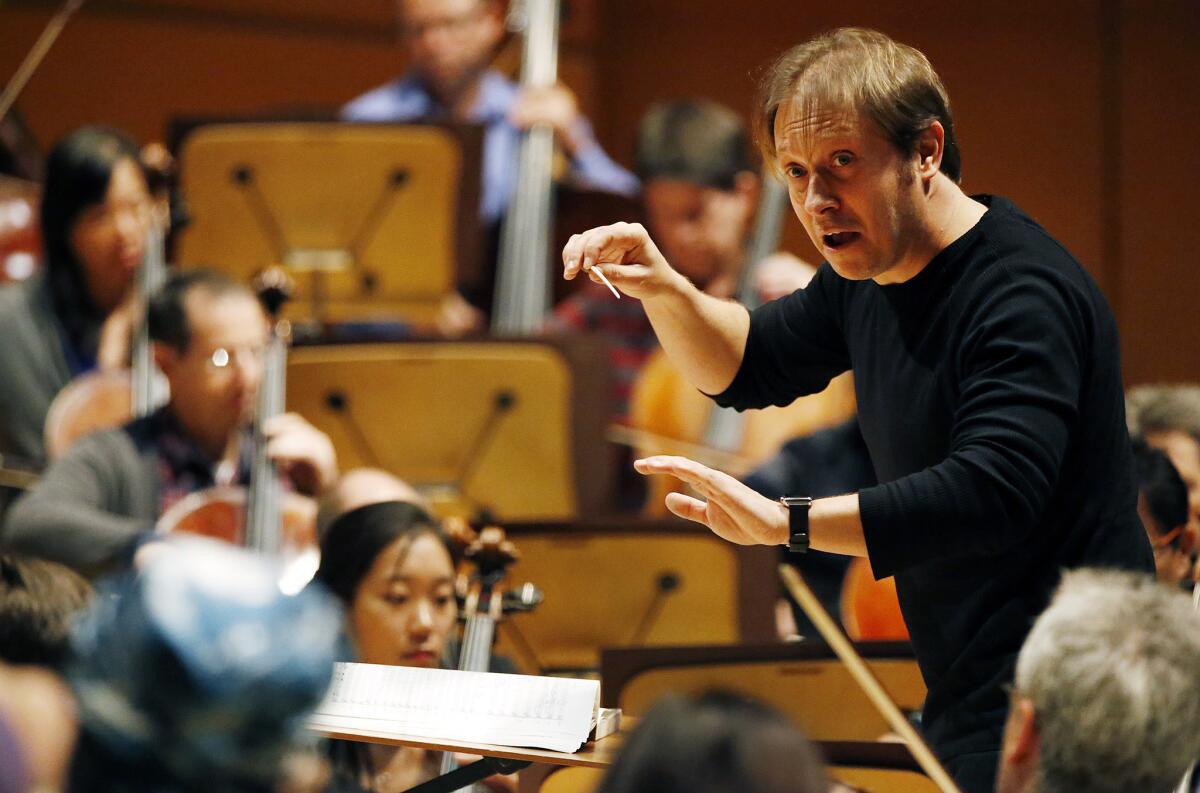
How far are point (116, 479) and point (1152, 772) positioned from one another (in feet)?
6.89

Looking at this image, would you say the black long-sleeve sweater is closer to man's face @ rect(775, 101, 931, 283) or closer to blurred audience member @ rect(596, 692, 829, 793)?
man's face @ rect(775, 101, 931, 283)

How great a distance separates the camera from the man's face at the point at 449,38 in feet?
12.7

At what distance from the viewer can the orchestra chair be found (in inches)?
95.2

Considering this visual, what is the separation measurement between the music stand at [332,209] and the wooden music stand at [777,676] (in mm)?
1664

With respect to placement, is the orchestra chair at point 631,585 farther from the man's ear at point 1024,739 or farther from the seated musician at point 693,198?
the man's ear at point 1024,739

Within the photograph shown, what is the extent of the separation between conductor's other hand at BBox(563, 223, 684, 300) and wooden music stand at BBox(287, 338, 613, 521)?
1.28 metres

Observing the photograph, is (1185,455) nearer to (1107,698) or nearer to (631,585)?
(631,585)

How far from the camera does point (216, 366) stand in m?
2.95

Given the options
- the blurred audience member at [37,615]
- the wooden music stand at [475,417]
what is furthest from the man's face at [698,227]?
the blurred audience member at [37,615]

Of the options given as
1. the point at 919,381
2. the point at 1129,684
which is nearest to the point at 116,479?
the point at 919,381

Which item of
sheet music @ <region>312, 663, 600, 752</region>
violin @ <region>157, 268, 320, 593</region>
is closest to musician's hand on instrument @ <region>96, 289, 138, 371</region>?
violin @ <region>157, 268, 320, 593</region>

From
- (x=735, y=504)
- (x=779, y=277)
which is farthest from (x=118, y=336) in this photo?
(x=735, y=504)

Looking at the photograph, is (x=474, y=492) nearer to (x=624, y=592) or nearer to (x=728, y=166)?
Result: (x=624, y=592)

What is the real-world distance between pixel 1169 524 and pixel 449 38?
237cm
